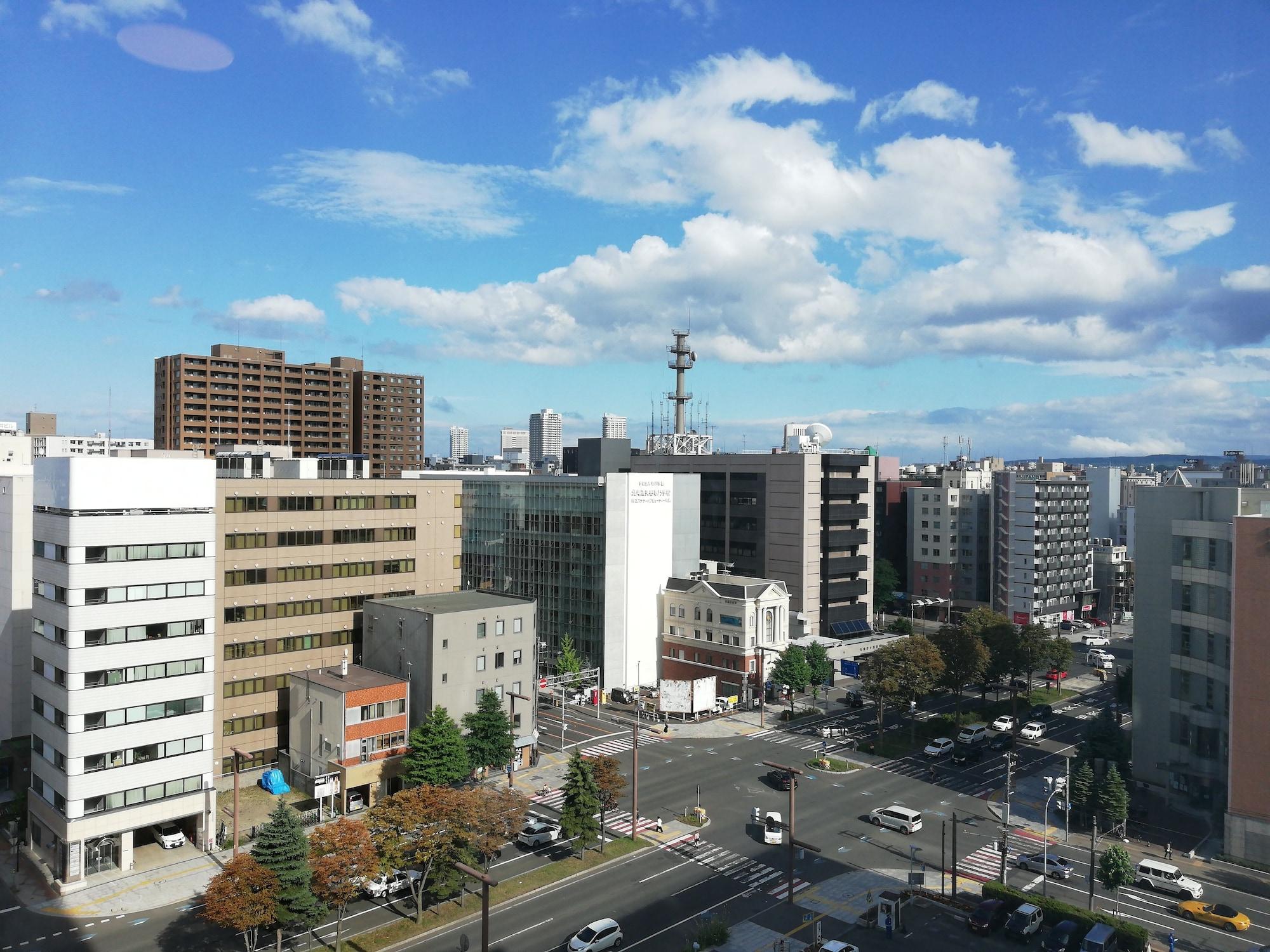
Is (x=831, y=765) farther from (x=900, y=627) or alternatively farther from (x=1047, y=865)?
(x=900, y=627)

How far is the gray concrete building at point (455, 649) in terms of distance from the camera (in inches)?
2660

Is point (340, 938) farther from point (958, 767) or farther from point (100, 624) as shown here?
point (958, 767)

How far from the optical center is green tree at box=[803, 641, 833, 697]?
303 feet

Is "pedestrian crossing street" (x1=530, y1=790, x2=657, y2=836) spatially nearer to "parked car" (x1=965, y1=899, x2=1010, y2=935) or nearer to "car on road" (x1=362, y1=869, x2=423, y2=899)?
"car on road" (x1=362, y1=869, x2=423, y2=899)

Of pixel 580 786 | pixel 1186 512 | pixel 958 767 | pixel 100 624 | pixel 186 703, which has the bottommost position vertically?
pixel 958 767

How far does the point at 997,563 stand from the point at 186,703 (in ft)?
410

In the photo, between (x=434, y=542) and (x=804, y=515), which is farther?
(x=804, y=515)

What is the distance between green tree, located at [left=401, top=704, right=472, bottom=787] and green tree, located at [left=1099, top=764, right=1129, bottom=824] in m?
44.5

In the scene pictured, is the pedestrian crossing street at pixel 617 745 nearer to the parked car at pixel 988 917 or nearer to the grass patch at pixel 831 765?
the grass patch at pixel 831 765

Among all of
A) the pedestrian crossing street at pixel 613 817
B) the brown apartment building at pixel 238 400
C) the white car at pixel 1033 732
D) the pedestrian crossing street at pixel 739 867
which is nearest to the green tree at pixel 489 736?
the pedestrian crossing street at pixel 613 817

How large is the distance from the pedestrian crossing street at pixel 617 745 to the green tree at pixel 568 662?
34.5 ft

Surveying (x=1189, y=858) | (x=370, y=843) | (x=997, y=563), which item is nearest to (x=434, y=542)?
(x=370, y=843)

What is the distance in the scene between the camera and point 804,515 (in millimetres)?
112562

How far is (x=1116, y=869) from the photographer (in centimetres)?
5000
